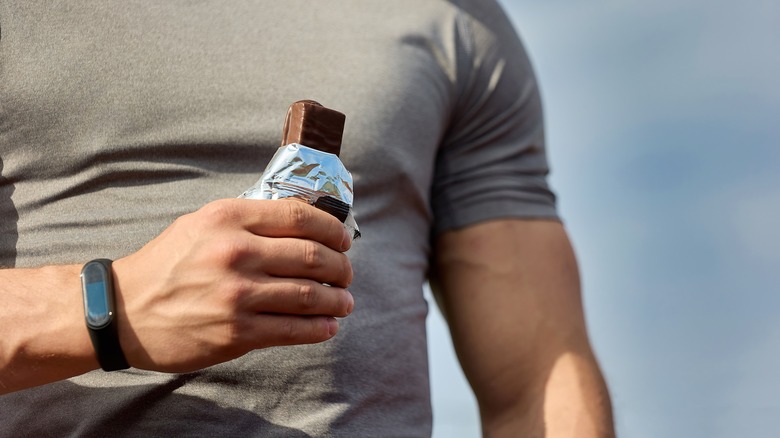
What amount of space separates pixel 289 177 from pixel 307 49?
1.97ft

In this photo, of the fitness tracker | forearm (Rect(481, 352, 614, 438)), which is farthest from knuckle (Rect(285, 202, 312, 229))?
forearm (Rect(481, 352, 614, 438))

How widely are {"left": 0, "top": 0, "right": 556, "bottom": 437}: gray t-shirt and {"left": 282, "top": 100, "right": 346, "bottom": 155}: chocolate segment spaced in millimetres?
387

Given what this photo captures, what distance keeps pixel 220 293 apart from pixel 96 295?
15 centimetres

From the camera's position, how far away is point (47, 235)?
3.90 feet

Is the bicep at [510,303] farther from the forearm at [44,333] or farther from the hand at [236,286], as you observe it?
the forearm at [44,333]

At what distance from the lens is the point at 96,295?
92 centimetres

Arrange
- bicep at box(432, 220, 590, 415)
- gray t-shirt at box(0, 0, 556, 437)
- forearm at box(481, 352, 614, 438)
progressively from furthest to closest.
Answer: bicep at box(432, 220, 590, 415) < forearm at box(481, 352, 614, 438) < gray t-shirt at box(0, 0, 556, 437)

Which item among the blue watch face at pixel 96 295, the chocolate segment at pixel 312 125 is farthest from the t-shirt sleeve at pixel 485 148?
the blue watch face at pixel 96 295

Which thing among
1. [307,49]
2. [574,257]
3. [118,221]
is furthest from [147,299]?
[574,257]

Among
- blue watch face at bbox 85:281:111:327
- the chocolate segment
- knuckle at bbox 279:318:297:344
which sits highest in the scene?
the chocolate segment

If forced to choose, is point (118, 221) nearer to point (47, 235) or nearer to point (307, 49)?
point (47, 235)

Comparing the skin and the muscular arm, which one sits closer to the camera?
the skin

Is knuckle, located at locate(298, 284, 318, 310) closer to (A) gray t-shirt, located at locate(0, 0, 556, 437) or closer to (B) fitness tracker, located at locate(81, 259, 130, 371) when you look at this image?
(B) fitness tracker, located at locate(81, 259, 130, 371)

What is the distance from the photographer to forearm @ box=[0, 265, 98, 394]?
36.8 inches
